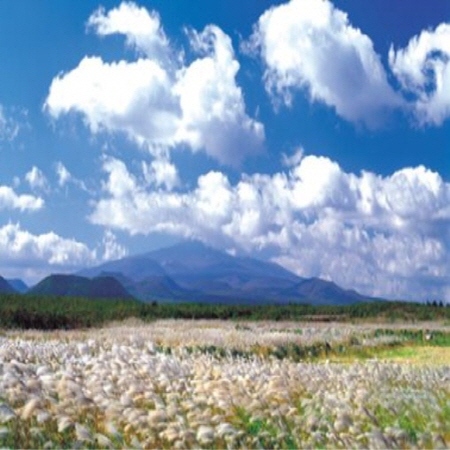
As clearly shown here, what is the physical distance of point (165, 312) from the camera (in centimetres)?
7031

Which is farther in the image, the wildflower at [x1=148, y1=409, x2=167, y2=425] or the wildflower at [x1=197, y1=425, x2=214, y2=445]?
the wildflower at [x1=148, y1=409, x2=167, y2=425]

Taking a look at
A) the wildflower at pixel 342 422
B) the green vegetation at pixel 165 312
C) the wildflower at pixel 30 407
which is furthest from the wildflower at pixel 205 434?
the green vegetation at pixel 165 312

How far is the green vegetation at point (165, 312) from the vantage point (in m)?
55.9

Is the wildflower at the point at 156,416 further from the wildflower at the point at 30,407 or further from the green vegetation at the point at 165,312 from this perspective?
the green vegetation at the point at 165,312

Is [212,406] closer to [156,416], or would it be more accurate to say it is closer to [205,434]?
[156,416]

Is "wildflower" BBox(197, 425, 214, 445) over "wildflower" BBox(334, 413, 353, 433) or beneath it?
beneath

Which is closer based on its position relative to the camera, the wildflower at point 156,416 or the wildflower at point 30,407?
the wildflower at point 30,407

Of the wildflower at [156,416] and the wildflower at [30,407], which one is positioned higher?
the wildflower at [30,407]

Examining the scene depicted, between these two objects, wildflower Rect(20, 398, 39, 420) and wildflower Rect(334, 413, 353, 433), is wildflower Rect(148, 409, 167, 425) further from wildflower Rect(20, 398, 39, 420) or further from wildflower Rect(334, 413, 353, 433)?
wildflower Rect(334, 413, 353, 433)

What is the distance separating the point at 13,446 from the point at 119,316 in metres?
54.2

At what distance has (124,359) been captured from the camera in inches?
491

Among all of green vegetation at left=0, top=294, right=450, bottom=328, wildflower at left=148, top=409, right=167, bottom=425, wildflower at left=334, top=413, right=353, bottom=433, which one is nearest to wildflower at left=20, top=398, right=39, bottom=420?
wildflower at left=148, top=409, right=167, bottom=425

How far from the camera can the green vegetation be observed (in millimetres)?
55906

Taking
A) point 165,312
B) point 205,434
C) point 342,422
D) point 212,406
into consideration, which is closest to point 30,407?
point 205,434
